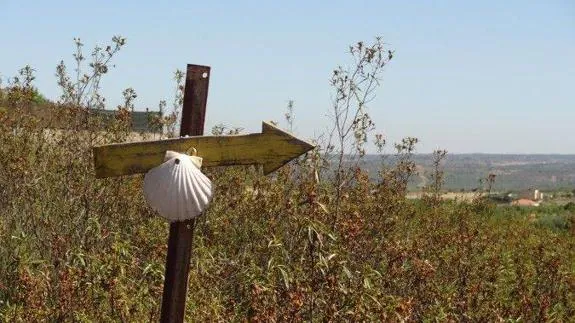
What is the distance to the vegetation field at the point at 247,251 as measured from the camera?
150 inches

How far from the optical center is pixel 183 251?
9.07 feet

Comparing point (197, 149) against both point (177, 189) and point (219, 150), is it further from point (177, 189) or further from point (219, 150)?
point (177, 189)

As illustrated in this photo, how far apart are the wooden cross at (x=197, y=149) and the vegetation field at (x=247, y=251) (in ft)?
1.81

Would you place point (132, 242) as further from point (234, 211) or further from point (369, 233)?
point (369, 233)

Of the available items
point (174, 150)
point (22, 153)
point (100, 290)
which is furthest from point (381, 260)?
point (174, 150)

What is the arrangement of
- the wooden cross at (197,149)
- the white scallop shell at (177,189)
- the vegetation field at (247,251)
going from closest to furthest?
the white scallop shell at (177,189) < the wooden cross at (197,149) < the vegetation field at (247,251)

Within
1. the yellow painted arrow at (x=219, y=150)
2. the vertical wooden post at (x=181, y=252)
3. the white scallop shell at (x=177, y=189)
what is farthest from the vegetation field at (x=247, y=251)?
the white scallop shell at (x=177, y=189)

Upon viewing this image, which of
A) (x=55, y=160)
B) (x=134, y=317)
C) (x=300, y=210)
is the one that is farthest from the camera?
(x=55, y=160)

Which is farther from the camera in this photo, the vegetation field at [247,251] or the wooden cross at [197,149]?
the vegetation field at [247,251]

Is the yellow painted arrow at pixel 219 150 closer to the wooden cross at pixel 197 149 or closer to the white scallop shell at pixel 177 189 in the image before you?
the wooden cross at pixel 197 149

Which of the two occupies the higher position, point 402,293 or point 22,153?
point 22,153

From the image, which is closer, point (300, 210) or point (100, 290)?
point (100, 290)

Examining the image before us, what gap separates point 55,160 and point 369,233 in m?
3.18

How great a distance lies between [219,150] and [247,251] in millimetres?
3470
